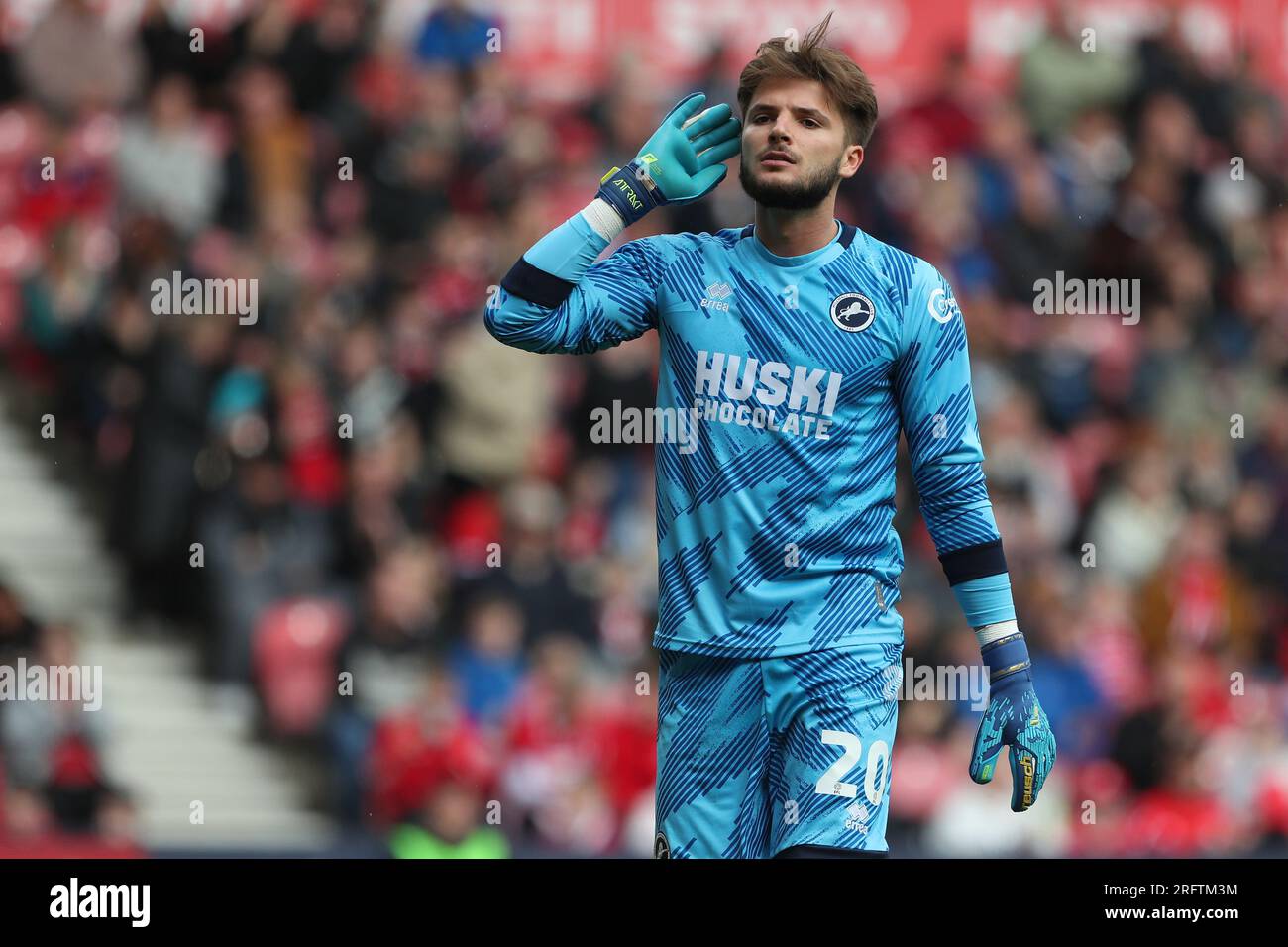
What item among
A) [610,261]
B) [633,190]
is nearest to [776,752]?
[610,261]

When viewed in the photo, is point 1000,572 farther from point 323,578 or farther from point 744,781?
point 323,578

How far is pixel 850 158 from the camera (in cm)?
590

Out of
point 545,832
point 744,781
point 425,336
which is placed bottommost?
point 545,832

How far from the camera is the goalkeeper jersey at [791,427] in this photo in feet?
18.9

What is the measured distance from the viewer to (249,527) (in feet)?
38.9

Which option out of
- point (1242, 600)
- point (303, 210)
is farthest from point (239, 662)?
point (1242, 600)

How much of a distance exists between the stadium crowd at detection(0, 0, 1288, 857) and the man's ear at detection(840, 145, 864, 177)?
5146mm

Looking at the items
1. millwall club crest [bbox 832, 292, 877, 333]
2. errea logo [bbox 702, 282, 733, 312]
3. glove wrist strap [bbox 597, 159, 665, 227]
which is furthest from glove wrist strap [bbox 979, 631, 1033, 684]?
glove wrist strap [bbox 597, 159, 665, 227]

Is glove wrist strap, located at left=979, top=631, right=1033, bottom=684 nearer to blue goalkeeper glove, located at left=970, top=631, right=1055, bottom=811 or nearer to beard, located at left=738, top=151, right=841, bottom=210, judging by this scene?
blue goalkeeper glove, located at left=970, top=631, right=1055, bottom=811

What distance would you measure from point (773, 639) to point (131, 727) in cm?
703

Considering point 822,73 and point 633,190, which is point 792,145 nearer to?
point 822,73

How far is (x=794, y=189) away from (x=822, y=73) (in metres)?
0.32

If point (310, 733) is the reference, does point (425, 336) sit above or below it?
above

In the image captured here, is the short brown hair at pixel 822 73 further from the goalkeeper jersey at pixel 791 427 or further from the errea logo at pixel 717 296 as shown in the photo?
the errea logo at pixel 717 296
